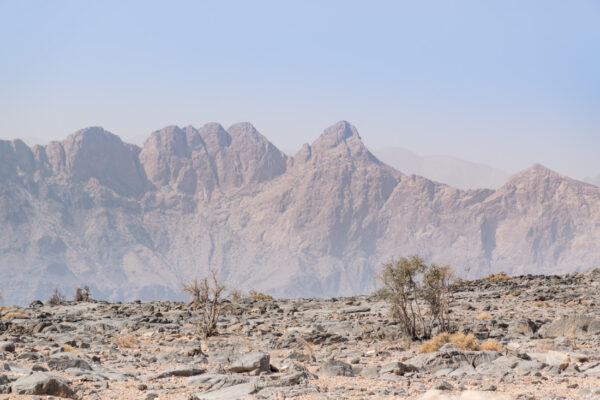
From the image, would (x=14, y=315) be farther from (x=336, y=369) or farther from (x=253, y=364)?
(x=336, y=369)

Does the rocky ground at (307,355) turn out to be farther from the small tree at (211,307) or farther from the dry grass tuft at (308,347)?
the small tree at (211,307)

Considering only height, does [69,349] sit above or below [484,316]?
below

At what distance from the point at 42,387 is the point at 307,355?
8708mm

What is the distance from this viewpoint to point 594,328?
75.0ft

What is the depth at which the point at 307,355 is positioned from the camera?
66.0 ft

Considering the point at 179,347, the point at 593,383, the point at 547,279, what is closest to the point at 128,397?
the point at 593,383

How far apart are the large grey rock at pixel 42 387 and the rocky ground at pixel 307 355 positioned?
22mm

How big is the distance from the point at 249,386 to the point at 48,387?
390 cm

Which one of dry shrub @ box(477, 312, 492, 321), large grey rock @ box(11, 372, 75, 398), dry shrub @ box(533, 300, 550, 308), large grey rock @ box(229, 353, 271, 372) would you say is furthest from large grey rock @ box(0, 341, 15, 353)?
dry shrub @ box(533, 300, 550, 308)

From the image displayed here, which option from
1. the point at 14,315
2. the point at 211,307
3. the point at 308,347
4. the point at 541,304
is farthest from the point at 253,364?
the point at 14,315

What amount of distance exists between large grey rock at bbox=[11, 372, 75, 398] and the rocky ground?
0.9 inches

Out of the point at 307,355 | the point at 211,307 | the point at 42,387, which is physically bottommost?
the point at 307,355

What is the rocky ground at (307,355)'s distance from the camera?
13.9m

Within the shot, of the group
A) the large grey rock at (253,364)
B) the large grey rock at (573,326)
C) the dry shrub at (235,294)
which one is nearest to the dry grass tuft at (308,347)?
the large grey rock at (253,364)
